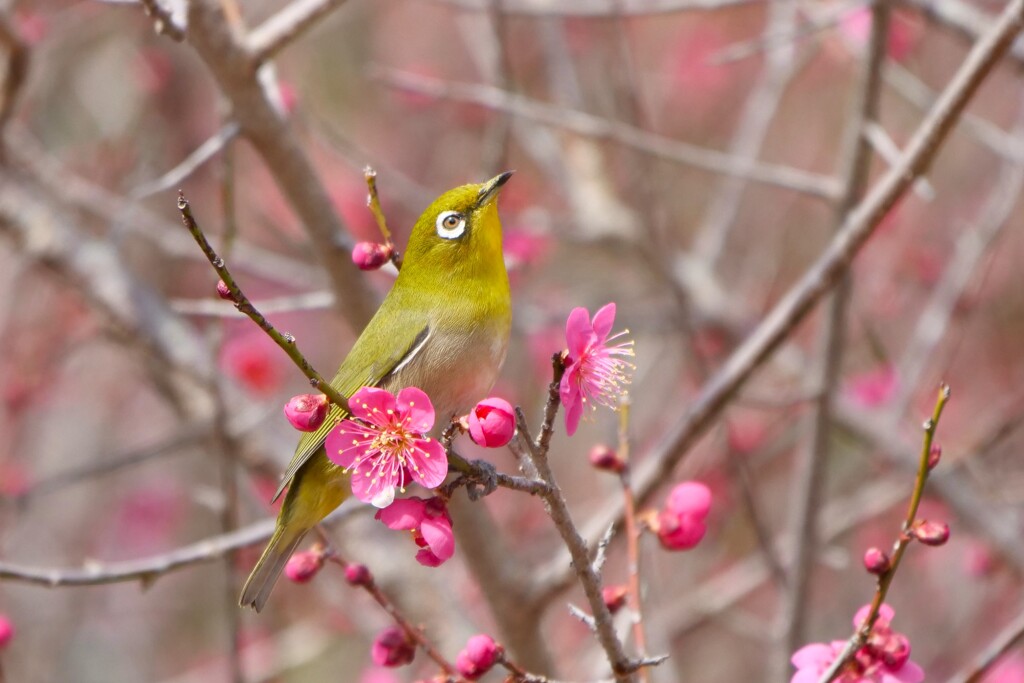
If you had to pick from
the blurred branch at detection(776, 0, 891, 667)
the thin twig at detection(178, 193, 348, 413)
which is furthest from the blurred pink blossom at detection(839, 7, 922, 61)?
the thin twig at detection(178, 193, 348, 413)

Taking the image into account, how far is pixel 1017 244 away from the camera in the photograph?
6246mm

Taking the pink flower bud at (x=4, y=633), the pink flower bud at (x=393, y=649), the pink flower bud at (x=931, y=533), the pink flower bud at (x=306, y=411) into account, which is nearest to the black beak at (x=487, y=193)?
the pink flower bud at (x=306, y=411)

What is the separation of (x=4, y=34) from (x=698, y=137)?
515cm

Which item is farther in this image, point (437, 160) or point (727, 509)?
point (437, 160)

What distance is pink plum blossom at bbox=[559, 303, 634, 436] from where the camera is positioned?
191 cm

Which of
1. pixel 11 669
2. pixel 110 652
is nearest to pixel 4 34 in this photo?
pixel 11 669

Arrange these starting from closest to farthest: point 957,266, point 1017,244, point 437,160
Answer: point 957,266 < point 1017,244 < point 437,160

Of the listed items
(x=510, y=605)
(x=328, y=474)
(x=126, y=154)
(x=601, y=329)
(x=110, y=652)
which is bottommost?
(x=510, y=605)

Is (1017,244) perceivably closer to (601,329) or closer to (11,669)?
(601,329)

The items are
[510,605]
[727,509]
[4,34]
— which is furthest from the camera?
[727,509]

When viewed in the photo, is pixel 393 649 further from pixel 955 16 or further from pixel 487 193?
pixel 955 16

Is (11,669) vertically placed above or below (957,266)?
above

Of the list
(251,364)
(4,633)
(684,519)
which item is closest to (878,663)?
(684,519)

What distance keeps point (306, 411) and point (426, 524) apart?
305 mm
